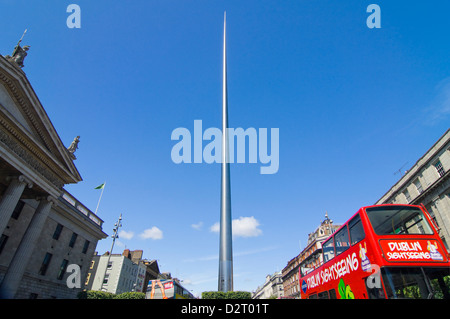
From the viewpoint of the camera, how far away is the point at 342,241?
10.8 meters

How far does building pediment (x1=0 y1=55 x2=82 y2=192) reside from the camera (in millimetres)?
17172

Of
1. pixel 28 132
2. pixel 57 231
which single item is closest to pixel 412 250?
pixel 28 132


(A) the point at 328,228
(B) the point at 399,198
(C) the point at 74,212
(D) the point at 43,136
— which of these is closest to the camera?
(D) the point at 43,136

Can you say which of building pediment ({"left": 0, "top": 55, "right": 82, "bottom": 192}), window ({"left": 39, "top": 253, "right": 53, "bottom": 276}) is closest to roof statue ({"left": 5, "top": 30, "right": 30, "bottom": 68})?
building pediment ({"left": 0, "top": 55, "right": 82, "bottom": 192})

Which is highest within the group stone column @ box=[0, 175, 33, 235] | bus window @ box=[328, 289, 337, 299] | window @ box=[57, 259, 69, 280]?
stone column @ box=[0, 175, 33, 235]

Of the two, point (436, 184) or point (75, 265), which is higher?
point (436, 184)

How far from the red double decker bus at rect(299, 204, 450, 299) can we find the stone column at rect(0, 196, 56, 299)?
21.0 metres

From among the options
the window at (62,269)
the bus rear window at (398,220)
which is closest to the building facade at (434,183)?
the bus rear window at (398,220)

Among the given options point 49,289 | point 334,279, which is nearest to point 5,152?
point 49,289

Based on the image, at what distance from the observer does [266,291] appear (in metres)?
123

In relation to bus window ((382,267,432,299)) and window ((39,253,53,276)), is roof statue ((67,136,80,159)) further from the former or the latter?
bus window ((382,267,432,299))

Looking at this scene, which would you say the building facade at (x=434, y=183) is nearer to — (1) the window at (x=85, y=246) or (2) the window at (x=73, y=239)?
(2) the window at (x=73, y=239)
